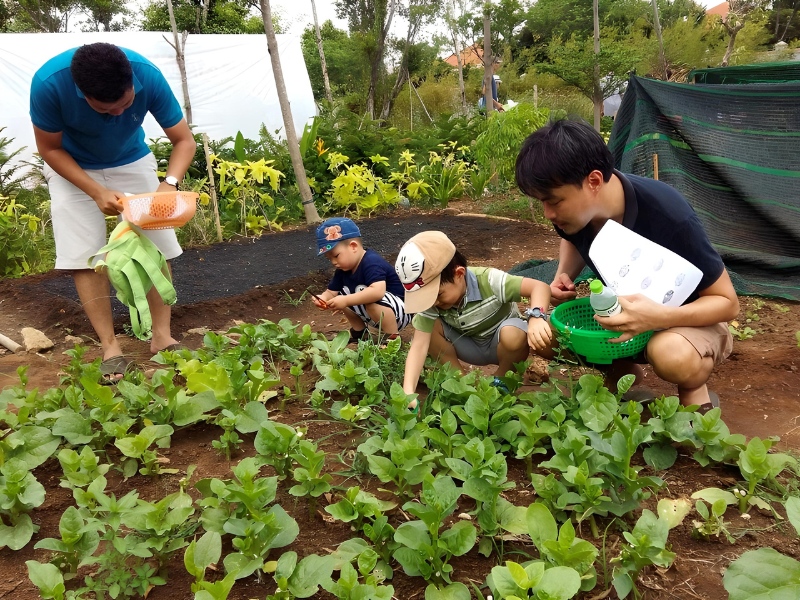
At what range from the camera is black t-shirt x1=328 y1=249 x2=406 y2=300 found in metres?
3.10

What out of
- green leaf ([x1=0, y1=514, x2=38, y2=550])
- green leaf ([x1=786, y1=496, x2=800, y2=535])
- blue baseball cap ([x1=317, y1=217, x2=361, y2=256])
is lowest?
green leaf ([x1=0, y1=514, x2=38, y2=550])

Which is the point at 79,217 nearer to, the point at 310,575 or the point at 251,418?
the point at 251,418

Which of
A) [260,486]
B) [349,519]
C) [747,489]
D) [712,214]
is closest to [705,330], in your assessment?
[747,489]

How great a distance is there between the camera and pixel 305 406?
7.58 ft

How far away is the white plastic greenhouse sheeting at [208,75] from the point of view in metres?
10.3

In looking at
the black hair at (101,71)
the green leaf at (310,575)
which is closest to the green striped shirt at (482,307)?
the green leaf at (310,575)

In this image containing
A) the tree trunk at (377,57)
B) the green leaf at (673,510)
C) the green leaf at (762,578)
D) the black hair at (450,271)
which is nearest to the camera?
the green leaf at (762,578)

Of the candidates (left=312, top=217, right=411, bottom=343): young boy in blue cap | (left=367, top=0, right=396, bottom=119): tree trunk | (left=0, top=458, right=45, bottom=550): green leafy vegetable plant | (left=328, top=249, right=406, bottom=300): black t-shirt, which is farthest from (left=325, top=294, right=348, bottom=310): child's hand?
(left=367, top=0, right=396, bottom=119): tree trunk

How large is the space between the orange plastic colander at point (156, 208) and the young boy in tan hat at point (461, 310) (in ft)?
3.96

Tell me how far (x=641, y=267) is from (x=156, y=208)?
2.00 meters

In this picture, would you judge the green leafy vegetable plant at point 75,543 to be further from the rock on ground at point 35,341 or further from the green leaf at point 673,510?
the rock on ground at point 35,341

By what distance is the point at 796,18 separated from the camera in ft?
88.1

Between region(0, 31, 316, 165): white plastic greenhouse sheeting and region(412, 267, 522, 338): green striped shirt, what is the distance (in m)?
9.71

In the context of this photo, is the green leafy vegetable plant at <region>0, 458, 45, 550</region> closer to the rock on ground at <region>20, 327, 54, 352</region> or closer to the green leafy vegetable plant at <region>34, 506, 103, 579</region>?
the green leafy vegetable plant at <region>34, 506, 103, 579</region>
